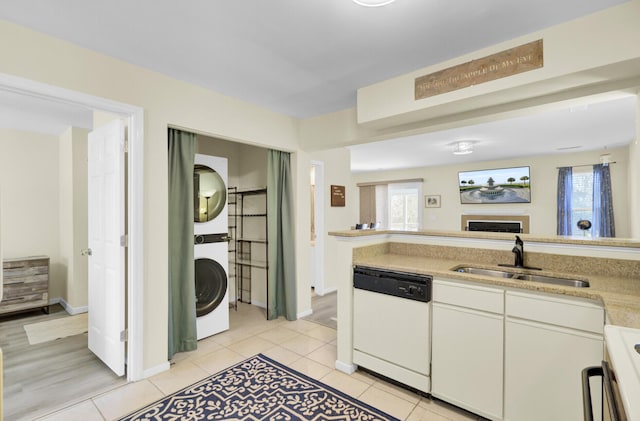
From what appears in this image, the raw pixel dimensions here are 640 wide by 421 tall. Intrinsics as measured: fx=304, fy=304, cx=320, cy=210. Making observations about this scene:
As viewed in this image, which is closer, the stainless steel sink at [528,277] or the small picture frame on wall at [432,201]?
the stainless steel sink at [528,277]

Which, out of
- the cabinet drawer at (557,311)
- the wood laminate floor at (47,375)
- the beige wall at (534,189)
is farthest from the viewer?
the beige wall at (534,189)

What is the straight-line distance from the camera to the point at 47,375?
2504 mm

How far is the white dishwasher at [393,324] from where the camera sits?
2195 mm

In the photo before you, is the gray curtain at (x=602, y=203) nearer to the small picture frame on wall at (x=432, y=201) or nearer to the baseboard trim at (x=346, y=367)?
the small picture frame on wall at (x=432, y=201)

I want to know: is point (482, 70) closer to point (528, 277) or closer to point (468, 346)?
point (528, 277)

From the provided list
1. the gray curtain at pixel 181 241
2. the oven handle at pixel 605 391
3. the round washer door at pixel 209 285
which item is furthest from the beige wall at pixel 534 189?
the oven handle at pixel 605 391

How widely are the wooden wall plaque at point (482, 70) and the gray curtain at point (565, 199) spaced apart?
5.68m

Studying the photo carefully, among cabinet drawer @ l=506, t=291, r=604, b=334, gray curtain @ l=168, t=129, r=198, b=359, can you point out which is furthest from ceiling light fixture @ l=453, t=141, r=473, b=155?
gray curtain @ l=168, t=129, r=198, b=359

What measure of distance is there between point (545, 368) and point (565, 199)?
604 cm

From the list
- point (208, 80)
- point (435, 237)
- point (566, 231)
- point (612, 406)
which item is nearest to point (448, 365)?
point (435, 237)

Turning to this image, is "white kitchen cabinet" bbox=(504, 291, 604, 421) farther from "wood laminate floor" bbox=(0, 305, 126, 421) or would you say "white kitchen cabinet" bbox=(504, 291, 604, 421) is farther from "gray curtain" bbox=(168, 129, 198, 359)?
"wood laminate floor" bbox=(0, 305, 126, 421)

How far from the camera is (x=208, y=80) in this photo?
276cm

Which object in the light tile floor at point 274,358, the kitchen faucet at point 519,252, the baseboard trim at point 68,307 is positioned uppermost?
the kitchen faucet at point 519,252

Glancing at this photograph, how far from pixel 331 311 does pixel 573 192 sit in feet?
19.0
